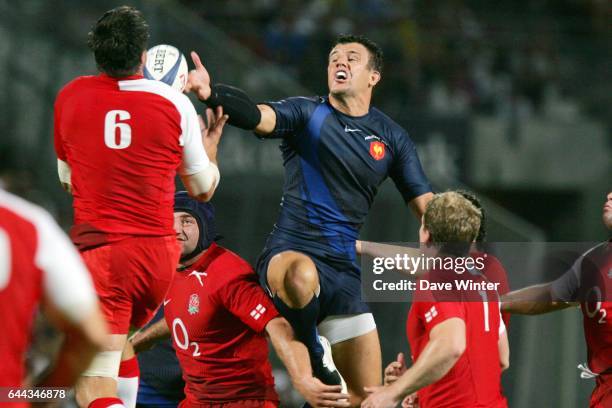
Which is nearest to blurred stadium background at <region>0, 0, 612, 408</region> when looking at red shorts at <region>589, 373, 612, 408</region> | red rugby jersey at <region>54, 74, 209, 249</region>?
red shorts at <region>589, 373, 612, 408</region>

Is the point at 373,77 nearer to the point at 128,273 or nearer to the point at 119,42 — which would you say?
the point at 119,42

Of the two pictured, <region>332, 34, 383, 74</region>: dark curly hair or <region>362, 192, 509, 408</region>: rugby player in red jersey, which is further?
<region>332, 34, 383, 74</region>: dark curly hair

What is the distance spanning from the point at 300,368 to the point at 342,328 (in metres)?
0.60

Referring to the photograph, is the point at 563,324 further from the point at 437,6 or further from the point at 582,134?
the point at 437,6

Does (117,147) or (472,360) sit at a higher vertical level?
(117,147)

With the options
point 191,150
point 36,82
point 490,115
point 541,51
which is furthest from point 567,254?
point 541,51

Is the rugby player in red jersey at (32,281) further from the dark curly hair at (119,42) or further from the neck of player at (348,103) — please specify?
the neck of player at (348,103)

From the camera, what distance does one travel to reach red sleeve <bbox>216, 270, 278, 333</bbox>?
5316 mm

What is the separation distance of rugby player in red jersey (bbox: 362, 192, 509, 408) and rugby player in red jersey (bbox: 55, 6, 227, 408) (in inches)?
47.1

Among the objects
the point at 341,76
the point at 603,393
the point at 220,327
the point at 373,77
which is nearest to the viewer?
the point at 603,393

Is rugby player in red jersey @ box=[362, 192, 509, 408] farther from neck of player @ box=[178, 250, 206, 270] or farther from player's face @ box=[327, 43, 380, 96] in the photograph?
neck of player @ box=[178, 250, 206, 270]

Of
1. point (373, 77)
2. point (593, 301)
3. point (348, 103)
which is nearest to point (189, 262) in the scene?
point (348, 103)

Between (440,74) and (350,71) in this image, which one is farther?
(440,74)

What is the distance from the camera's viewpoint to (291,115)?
5551 millimetres
